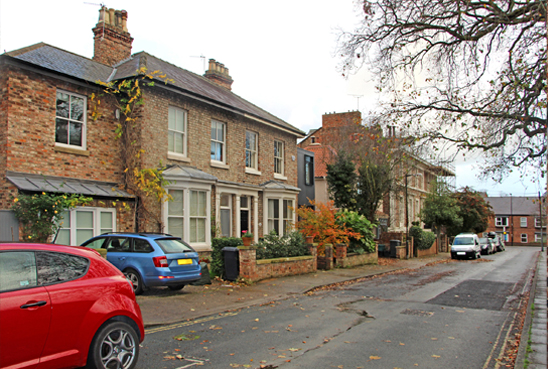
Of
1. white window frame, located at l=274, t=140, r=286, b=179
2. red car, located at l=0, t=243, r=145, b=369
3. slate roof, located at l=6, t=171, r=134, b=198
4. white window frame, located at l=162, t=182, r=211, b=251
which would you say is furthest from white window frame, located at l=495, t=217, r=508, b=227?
red car, located at l=0, t=243, r=145, b=369

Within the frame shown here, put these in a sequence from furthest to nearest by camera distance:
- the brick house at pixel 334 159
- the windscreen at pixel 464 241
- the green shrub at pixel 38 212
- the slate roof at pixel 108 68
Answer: the brick house at pixel 334 159, the windscreen at pixel 464 241, the slate roof at pixel 108 68, the green shrub at pixel 38 212

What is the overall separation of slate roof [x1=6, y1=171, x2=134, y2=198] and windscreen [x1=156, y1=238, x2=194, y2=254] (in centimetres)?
362

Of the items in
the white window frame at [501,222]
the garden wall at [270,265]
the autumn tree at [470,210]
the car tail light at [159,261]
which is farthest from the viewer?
the white window frame at [501,222]

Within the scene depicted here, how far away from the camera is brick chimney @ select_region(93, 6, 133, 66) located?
18.0m

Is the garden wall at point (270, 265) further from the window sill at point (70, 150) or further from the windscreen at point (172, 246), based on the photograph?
the window sill at point (70, 150)

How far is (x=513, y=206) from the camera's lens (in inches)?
3342

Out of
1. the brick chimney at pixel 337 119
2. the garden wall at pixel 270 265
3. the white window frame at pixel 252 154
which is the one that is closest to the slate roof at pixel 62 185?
the garden wall at pixel 270 265

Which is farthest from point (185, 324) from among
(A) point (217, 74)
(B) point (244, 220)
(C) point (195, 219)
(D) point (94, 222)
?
(A) point (217, 74)

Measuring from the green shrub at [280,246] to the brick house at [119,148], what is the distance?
2774 millimetres

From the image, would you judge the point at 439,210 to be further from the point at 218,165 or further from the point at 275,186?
the point at 218,165

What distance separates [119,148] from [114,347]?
11.5 m

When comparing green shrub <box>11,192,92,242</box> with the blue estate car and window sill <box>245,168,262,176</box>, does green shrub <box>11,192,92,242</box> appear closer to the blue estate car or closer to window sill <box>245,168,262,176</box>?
the blue estate car

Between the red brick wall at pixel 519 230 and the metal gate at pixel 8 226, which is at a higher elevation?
the metal gate at pixel 8 226

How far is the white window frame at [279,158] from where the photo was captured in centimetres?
2314
